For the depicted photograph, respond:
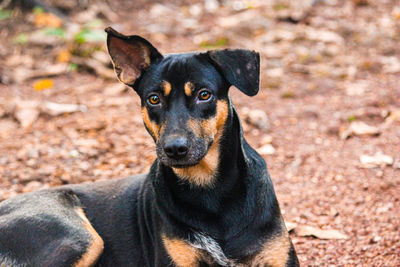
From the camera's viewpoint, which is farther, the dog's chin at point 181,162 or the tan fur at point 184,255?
the tan fur at point 184,255

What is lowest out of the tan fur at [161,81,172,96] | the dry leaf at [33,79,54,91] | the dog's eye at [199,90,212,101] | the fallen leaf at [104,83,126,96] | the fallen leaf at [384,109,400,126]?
the fallen leaf at [384,109,400,126]

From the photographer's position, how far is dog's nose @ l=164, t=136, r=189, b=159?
10.9ft

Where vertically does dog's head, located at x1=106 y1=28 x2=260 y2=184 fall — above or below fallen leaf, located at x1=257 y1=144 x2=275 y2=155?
above

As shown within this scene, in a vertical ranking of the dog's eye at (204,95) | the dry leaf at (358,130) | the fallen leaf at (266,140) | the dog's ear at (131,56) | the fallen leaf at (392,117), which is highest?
the dog's ear at (131,56)

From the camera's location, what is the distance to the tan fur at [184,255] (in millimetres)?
3535

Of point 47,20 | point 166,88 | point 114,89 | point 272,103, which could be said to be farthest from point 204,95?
point 47,20

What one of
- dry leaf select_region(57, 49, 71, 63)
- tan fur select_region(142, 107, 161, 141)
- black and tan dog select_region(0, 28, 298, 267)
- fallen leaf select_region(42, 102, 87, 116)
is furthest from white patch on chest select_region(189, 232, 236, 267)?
dry leaf select_region(57, 49, 71, 63)

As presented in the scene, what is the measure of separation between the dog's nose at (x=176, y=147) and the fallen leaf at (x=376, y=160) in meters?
3.01

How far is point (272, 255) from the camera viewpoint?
11.6 ft

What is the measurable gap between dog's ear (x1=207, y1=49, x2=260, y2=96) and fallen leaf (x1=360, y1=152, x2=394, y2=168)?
8.56 feet

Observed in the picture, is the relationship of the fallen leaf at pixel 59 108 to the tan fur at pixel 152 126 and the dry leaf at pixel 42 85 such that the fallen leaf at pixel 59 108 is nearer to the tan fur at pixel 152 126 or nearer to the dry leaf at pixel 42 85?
the dry leaf at pixel 42 85

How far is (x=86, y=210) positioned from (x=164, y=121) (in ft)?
4.01

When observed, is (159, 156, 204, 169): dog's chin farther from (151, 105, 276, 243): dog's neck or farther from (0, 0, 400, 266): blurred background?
(0, 0, 400, 266): blurred background


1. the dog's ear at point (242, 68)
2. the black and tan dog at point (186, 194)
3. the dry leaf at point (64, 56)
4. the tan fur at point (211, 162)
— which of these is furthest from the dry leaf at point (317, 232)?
the dry leaf at point (64, 56)
